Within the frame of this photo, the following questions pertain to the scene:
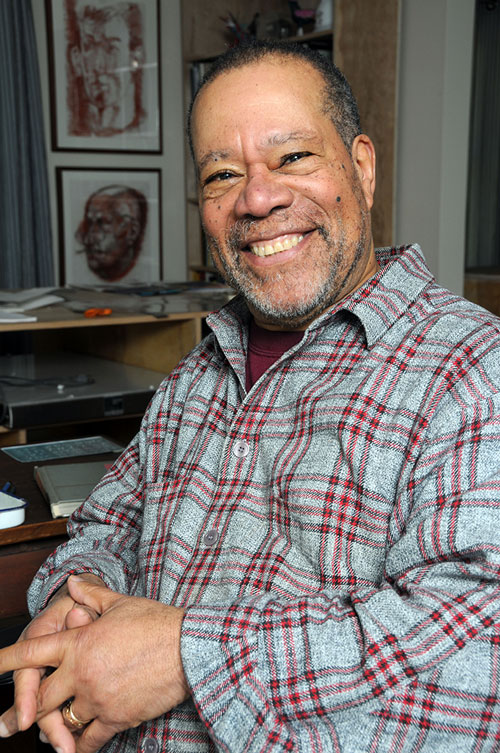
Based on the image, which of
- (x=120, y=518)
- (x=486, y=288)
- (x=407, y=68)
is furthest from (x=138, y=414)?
(x=486, y=288)

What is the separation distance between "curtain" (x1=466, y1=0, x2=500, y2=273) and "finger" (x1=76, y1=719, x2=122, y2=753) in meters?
3.81

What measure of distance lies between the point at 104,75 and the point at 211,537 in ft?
12.2

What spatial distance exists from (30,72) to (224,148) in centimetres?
316

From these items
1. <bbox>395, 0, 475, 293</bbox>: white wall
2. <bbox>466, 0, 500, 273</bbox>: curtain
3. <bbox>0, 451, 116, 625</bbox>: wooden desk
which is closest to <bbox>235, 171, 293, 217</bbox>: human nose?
<bbox>0, 451, 116, 625</bbox>: wooden desk

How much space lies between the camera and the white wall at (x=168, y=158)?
Result: 167 inches

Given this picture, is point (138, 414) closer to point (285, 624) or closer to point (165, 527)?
point (165, 527)

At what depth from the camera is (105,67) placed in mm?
4254

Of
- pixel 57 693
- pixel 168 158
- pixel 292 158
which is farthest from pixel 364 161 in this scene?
pixel 168 158

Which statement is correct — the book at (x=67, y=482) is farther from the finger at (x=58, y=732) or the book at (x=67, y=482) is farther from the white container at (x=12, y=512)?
the finger at (x=58, y=732)

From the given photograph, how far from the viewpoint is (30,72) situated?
3916mm

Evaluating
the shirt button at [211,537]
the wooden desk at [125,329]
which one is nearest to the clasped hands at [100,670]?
the shirt button at [211,537]

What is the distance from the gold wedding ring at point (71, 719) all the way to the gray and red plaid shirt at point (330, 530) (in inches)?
3.6

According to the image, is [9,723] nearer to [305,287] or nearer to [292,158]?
[305,287]

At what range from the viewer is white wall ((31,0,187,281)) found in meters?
4.23
